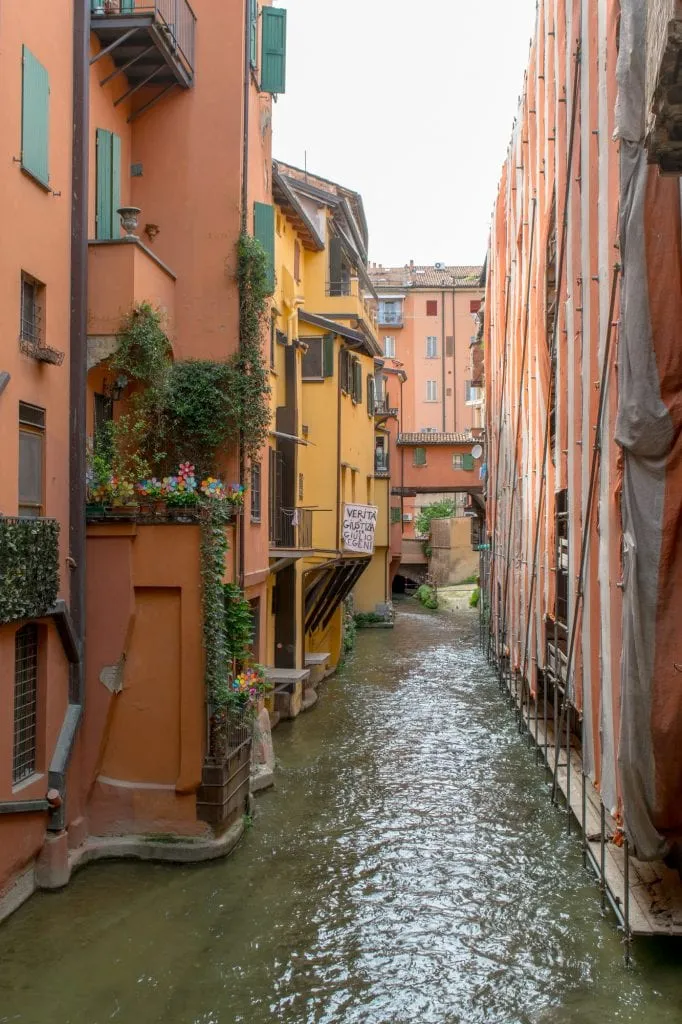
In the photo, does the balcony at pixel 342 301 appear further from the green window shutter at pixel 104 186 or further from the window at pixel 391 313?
the window at pixel 391 313

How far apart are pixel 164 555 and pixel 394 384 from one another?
36322mm

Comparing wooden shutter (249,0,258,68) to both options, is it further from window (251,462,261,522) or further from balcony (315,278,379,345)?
balcony (315,278,379,345)

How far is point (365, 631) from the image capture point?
38.3 m

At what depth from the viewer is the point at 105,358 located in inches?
490

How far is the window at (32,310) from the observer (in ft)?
36.0

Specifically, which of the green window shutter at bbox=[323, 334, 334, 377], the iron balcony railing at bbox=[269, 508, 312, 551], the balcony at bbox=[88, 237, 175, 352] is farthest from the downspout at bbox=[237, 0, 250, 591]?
the green window shutter at bbox=[323, 334, 334, 377]

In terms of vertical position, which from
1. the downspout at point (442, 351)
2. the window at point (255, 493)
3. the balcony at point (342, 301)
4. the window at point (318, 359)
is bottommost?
the window at point (255, 493)

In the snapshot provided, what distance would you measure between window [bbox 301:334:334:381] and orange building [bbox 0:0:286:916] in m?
8.24

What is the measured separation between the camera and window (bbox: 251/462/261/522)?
16141mm

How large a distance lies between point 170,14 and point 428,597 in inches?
1503

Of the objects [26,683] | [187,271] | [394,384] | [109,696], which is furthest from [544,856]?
[394,384]

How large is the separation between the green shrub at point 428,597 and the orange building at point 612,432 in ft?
95.6

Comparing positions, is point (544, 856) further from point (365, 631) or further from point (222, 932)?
point (365, 631)

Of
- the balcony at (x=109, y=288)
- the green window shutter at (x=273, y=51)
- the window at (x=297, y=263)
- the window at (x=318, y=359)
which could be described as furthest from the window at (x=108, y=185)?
the window at (x=318, y=359)
